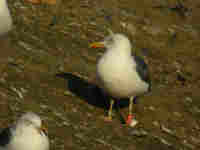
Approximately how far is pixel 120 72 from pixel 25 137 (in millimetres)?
2919

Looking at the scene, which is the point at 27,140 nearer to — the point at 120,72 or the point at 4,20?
the point at 120,72

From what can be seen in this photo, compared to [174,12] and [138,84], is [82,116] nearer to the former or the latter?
[138,84]

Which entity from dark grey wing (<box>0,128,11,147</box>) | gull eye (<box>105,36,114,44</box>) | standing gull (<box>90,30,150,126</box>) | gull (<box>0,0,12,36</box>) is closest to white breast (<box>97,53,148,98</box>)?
standing gull (<box>90,30,150,126</box>)

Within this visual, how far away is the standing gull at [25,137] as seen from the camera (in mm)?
8039

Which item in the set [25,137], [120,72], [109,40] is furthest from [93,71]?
[25,137]

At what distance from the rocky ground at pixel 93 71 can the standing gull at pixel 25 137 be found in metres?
1.26

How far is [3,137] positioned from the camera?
812 centimetres

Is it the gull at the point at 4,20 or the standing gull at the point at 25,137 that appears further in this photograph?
the gull at the point at 4,20

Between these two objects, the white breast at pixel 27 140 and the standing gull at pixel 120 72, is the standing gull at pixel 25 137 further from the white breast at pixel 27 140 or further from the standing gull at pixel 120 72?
the standing gull at pixel 120 72

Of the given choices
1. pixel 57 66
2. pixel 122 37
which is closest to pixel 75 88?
pixel 57 66

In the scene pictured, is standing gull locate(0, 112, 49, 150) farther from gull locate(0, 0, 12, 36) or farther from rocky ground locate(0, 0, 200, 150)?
gull locate(0, 0, 12, 36)

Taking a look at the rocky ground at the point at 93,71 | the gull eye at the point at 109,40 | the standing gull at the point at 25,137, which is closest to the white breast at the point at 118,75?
the gull eye at the point at 109,40

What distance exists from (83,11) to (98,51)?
83.6 inches

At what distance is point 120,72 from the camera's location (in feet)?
33.8
